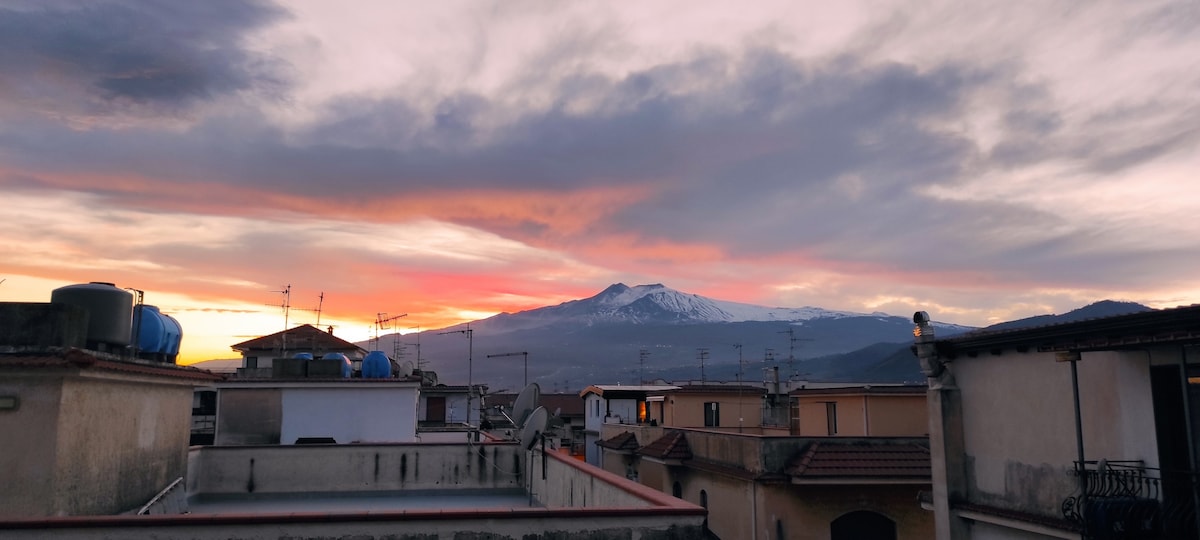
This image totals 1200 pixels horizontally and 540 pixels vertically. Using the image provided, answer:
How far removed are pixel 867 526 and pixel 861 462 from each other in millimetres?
2084

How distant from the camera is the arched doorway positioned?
2578cm

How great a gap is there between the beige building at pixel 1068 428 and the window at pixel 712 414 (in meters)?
28.2

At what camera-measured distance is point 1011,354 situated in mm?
15836

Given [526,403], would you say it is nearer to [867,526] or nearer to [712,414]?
[867,526]

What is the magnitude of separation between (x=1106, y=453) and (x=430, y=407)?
5268cm

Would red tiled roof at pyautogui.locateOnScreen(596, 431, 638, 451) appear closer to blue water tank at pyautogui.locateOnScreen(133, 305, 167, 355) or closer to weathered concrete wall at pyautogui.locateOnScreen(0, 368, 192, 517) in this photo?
blue water tank at pyautogui.locateOnScreen(133, 305, 167, 355)

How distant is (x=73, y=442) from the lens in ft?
40.0

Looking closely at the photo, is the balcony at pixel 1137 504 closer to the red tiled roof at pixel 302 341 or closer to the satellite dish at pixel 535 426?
the satellite dish at pixel 535 426

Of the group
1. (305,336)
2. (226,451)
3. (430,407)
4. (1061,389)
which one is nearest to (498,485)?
(226,451)

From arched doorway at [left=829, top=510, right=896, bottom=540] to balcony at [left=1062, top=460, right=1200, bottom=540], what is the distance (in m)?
13.1

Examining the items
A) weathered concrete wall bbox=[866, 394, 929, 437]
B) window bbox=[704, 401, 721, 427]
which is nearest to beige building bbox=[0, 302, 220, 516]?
weathered concrete wall bbox=[866, 394, 929, 437]

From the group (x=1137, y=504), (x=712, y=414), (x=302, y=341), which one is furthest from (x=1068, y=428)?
(x=302, y=341)

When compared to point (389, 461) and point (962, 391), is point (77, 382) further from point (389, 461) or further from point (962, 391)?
point (962, 391)

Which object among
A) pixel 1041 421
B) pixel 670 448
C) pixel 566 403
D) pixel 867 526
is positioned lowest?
pixel 867 526
